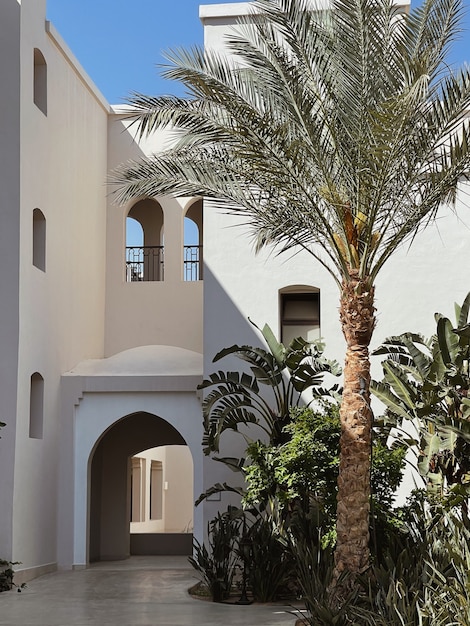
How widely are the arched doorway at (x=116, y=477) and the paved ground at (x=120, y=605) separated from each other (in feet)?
13.9

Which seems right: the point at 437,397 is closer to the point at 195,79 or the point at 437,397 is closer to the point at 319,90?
the point at 319,90

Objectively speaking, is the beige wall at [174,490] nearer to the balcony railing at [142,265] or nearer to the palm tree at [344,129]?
the balcony railing at [142,265]

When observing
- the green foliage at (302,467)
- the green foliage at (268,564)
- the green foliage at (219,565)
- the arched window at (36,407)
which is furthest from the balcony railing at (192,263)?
the green foliage at (268,564)

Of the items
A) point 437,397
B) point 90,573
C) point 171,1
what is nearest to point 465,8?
point 437,397

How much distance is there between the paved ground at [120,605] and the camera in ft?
39.2

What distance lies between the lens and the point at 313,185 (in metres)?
11.2

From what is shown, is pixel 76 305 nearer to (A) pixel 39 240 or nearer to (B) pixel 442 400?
(A) pixel 39 240

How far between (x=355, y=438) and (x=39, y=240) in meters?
9.35

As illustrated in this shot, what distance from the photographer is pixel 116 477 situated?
74.4 feet

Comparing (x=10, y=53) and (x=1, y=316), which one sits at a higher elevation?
(x=10, y=53)

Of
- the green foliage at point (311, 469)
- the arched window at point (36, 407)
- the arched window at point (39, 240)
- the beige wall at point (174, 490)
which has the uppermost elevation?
the arched window at point (39, 240)

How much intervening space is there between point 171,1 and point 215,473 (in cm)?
847

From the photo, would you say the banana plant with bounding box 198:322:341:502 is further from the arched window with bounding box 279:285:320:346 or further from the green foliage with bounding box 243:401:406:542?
the arched window with bounding box 279:285:320:346

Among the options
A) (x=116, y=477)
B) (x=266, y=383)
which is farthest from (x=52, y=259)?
(x=116, y=477)
